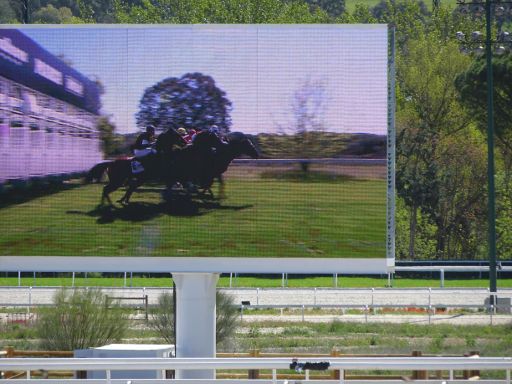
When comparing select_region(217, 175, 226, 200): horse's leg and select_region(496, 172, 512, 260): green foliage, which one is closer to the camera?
select_region(217, 175, 226, 200): horse's leg

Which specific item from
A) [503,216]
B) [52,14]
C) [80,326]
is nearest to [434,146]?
[503,216]

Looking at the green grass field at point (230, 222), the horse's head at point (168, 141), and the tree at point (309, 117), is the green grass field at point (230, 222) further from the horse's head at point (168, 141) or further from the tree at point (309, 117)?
the horse's head at point (168, 141)

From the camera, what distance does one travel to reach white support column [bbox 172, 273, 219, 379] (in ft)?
44.9

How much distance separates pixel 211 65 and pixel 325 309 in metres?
14.1

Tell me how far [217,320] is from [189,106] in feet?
28.0

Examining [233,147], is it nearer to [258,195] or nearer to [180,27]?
[258,195]

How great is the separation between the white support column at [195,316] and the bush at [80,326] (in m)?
5.69

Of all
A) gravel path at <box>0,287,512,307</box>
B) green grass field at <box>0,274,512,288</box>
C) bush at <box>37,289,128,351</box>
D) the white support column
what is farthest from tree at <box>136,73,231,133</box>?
green grass field at <box>0,274,512,288</box>

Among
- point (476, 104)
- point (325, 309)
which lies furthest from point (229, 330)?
point (476, 104)

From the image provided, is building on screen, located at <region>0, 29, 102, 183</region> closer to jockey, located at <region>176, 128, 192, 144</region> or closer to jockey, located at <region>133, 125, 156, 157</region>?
jockey, located at <region>133, 125, 156, 157</region>

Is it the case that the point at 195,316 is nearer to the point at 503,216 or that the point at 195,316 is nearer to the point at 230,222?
the point at 230,222

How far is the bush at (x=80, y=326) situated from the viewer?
19.2 metres

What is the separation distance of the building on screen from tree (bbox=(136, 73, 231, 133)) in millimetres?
674

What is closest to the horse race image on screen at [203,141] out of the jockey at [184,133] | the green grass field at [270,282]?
the jockey at [184,133]
